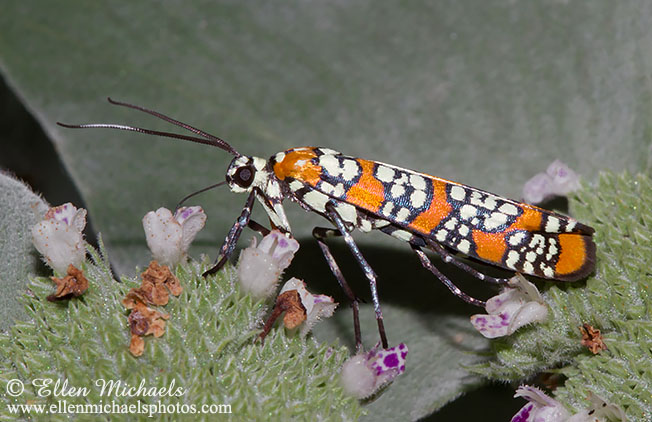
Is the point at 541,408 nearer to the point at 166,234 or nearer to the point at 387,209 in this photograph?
the point at 387,209

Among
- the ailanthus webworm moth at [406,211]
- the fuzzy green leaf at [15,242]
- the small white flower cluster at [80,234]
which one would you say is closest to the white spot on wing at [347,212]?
the ailanthus webworm moth at [406,211]

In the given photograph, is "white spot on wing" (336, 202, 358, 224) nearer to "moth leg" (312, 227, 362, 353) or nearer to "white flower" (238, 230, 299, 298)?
"moth leg" (312, 227, 362, 353)

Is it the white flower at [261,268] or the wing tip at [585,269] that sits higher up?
the wing tip at [585,269]

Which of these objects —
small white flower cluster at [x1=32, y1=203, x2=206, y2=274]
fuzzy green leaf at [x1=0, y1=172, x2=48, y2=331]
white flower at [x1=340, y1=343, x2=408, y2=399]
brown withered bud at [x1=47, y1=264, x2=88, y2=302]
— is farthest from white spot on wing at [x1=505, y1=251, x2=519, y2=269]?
fuzzy green leaf at [x1=0, y1=172, x2=48, y2=331]

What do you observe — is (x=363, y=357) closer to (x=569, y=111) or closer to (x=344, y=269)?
(x=344, y=269)

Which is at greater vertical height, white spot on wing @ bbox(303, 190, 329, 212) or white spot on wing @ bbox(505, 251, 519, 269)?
white spot on wing @ bbox(505, 251, 519, 269)

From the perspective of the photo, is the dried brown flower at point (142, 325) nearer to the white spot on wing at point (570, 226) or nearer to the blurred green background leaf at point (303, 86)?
the blurred green background leaf at point (303, 86)
